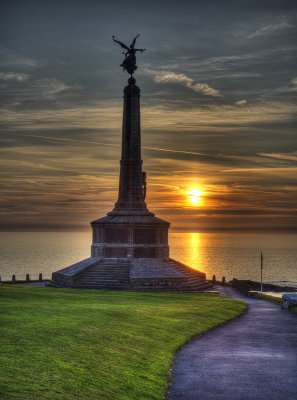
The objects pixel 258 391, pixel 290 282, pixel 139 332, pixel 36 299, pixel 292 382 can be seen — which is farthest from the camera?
pixel 290 282

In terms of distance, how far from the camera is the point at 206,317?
74.5 feet

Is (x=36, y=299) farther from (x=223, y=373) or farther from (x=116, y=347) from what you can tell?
(x=223, y=373)

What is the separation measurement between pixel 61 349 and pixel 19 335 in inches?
62.3

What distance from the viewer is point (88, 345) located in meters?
14.2

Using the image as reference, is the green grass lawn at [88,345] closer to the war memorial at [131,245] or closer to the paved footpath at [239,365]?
the paved footpath at [239,365]

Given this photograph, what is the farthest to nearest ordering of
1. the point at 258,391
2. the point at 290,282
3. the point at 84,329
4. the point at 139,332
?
the point at 290,282 → the point at 139,332 → the point at 84,329 → the point at 258,391

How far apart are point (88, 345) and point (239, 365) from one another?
4442 millimetres

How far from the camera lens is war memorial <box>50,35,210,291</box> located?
3703 centimetres

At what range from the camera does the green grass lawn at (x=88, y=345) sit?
10.9 meters

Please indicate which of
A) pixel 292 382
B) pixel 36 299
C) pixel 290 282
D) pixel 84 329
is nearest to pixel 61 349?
pixel 84 329

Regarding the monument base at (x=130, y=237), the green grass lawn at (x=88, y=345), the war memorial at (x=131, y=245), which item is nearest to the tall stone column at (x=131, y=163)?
the war memorial at (x=131, y=245)

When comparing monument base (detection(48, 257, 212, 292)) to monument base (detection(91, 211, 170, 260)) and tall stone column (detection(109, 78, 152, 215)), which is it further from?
tall stone column (detection(109, 78, 152, 215))

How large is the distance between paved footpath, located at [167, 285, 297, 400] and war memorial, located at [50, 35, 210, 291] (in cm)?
1586


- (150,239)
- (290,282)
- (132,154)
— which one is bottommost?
(290,282)
